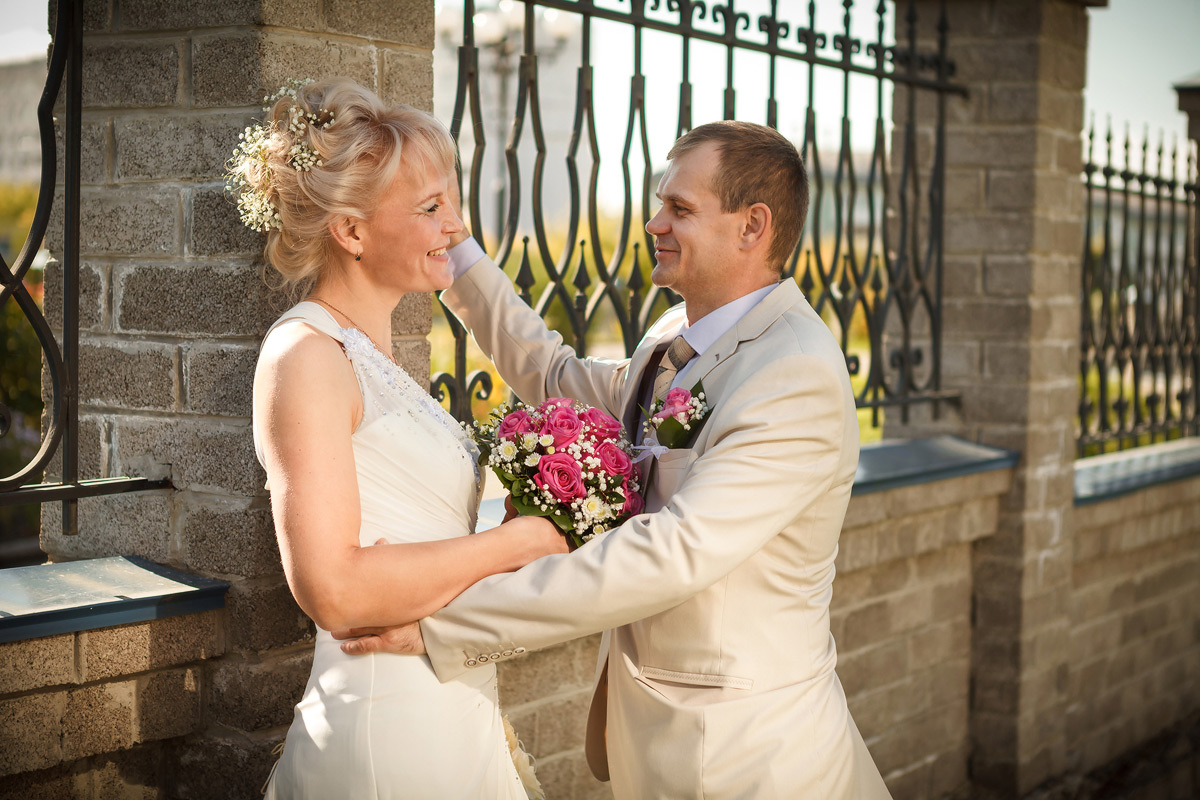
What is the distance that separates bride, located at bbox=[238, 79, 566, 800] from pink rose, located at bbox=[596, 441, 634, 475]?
0.57 feet

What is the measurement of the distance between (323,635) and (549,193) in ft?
163

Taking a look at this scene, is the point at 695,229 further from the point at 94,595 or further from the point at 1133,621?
the point at 1133,621

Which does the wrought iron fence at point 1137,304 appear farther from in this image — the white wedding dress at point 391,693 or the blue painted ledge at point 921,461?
the white wedding dress at point 391,693

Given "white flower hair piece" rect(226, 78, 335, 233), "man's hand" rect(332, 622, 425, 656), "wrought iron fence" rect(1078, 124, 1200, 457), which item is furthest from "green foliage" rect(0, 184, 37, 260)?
"man's hand" rect(332, 622, 425, 656)

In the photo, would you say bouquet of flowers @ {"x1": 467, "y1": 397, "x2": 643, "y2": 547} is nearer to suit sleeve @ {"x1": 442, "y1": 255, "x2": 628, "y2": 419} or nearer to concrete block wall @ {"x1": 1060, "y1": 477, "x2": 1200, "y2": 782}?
suit sleeve @ {"x1": 442, "y1": 255, "x2": 628, "y2": 419}

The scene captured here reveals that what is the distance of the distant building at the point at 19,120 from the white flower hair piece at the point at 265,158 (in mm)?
39658

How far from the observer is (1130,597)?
627 centimetres

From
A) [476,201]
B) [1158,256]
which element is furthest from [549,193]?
[476,201]

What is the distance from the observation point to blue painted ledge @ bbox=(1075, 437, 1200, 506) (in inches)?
235

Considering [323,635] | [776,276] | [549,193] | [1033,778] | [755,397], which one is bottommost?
[1033,778]

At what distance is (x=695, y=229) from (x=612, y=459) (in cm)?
69

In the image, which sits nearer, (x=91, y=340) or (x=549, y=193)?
(x=91, y=340)

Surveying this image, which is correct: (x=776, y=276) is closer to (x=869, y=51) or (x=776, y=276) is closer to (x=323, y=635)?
(x=323, y=635)

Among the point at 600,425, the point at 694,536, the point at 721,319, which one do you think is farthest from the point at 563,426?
the point at 721,319
